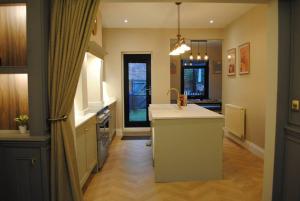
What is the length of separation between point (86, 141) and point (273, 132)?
90.8 inches

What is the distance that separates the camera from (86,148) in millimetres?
3283

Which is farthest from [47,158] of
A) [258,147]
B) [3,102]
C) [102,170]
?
[258,147]

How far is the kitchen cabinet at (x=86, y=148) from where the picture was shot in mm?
2971

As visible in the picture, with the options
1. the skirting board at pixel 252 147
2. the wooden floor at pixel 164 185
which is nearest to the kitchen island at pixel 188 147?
the wooden floor at pixel 164 185

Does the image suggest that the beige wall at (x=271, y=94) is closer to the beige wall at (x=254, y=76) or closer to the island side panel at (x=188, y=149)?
the island side panel at (x=188, y=149)

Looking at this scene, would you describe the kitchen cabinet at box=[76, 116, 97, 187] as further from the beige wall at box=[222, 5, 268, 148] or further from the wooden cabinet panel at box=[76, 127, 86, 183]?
the beige wall at box=[222, 5, 268, 148]

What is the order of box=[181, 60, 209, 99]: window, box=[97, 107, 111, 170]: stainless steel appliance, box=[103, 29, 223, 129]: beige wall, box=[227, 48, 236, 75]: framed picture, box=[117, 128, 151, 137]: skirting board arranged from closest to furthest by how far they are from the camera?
box=[97, 107, 111, 170]: stainless steel appliance, box=[227, 48, 236, 75]: framed picture, box=[103, 29, 223, 129]: beige wall, box=[117, 128, 151, 137]: skirting board, box=[181, 60, 209, 99]: window

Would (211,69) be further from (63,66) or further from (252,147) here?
(63,66)

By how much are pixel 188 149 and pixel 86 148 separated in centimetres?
143

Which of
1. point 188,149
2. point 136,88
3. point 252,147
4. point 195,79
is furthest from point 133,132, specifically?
point 195,79

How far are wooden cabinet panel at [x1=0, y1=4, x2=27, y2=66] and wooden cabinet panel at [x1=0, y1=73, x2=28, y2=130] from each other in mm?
148

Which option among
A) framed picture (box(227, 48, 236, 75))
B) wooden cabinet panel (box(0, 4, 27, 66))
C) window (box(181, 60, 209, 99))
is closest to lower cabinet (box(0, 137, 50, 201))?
wooden cabinet panel (box(0, 4, 27, 66))

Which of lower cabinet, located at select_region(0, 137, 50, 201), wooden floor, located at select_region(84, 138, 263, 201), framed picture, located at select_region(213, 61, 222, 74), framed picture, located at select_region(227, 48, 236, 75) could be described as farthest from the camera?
framed picture, located at select_region(213, 61, 222, 74)

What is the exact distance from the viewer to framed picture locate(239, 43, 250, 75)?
4.92 meters
